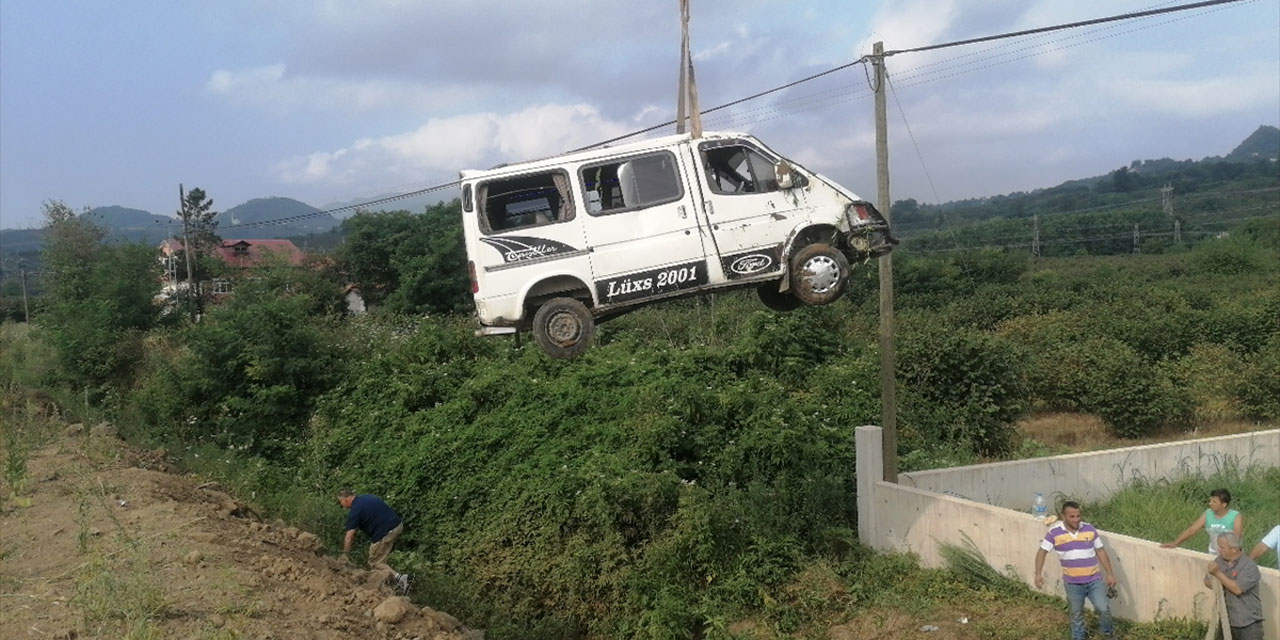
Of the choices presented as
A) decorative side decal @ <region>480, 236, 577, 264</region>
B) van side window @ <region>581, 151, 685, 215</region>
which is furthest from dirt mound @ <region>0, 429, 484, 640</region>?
van side window @ <region>581, 151, 685, 215</region>

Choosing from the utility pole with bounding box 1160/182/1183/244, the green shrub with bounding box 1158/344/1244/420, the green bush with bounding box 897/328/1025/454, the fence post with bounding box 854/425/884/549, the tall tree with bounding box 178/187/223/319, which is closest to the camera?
the fence post with bounding box 854/425/884/549

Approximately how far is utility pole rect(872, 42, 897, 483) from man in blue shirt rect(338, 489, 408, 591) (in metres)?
7.61

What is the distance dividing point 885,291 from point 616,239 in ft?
19.8

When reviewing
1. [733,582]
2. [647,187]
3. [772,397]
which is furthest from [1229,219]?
[647,187]

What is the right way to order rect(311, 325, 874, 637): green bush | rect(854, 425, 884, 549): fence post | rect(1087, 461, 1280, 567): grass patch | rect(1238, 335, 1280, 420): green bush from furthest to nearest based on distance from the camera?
rect(1238, 335, 1280, 420): green bush < rect(854, 425, 884, 549): fence post < rect(311, 325, 874, 637): green bush < rect(1087, 461, 1280, 567): grass patch

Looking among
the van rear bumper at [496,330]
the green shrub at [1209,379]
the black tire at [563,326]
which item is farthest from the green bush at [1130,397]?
the van rear bumper at [496,330]

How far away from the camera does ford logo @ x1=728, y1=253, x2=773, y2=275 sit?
8242mm

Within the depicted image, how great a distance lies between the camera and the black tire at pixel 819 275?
819 cm

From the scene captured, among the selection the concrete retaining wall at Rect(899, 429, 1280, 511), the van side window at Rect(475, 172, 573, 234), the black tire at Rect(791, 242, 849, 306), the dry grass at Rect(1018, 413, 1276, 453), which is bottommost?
the dry grass at Rect(1018, 413, 1276, 453)

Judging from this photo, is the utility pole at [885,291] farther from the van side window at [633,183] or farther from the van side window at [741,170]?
the van side window at [633,183]

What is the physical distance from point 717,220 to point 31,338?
34842mm

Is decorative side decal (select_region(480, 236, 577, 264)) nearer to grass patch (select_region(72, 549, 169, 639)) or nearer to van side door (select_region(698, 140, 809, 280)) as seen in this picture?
van side door (select_region(698, 140, 809, 280))

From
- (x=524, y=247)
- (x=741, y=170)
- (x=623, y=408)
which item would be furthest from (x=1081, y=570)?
(x=623, y=408)

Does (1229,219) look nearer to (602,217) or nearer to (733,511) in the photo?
(733,511)
